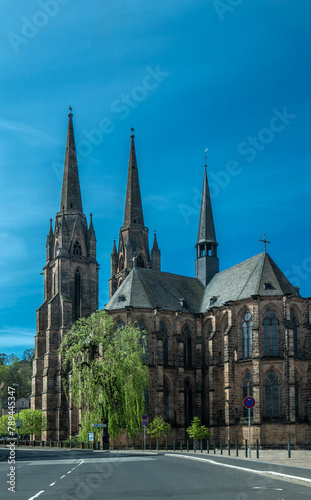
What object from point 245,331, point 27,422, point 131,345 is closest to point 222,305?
point 245,331

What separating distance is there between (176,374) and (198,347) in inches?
156

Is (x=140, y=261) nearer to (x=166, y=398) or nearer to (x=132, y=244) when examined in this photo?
(x=132, y=244)

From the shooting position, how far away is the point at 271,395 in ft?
177

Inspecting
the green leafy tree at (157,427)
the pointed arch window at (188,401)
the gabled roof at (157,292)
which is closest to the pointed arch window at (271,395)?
the green leafy tree at (157,427)

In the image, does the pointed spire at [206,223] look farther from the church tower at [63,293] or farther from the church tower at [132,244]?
the church tower at [63,293]

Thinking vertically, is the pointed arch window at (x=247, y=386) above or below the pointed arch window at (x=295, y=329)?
below

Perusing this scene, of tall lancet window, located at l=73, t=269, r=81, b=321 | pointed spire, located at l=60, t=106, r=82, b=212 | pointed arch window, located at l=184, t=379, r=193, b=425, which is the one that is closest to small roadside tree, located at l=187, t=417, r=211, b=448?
pointed arch window, located at l=184, t=379, r=193, b=425

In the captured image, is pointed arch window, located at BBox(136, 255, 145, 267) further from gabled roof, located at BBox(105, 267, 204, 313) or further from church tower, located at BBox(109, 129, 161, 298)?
gabled roof, located at BBox(105, 267, 204, 313)

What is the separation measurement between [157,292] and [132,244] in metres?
22.5

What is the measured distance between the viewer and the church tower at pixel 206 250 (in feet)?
238

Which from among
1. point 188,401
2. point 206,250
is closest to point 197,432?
point 188,401

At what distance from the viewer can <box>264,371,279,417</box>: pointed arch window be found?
53.4m

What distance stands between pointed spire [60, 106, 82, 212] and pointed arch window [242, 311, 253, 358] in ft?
126

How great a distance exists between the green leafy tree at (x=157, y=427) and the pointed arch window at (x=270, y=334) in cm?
1080
